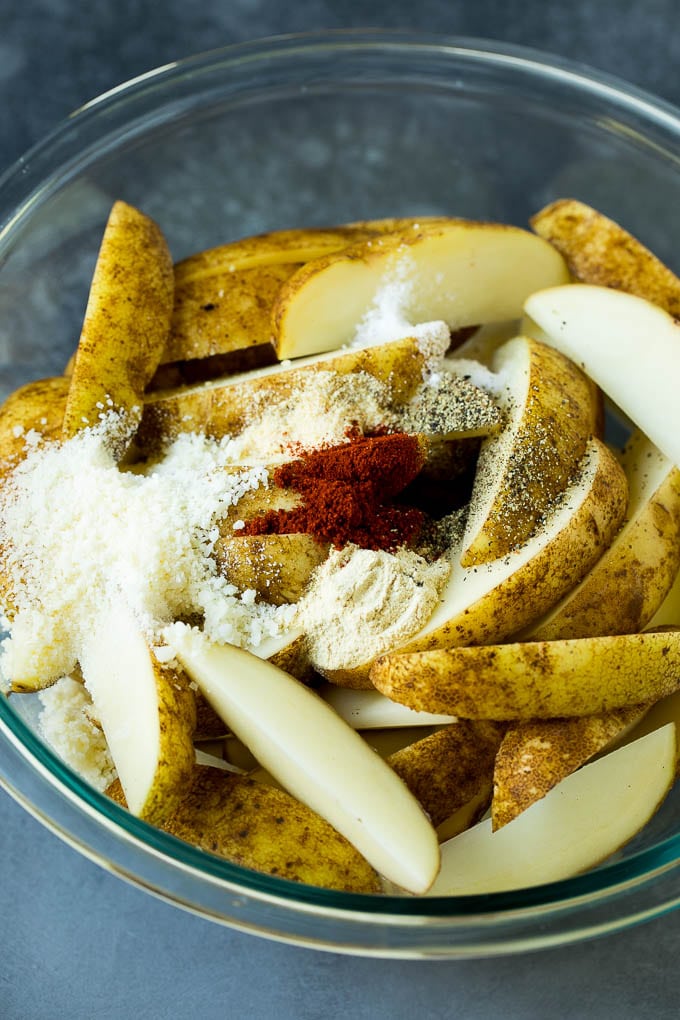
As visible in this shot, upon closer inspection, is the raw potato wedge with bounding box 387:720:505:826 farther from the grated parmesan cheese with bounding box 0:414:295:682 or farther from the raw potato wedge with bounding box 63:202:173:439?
the raw potato wedge with bounding box 63:202:173:439

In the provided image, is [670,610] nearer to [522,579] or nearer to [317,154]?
[522,579]

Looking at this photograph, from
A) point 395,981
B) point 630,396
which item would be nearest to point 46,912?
point 395,981

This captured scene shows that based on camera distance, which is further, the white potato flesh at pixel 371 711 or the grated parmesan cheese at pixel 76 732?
the grated parmesan cheese at pixel 76 732

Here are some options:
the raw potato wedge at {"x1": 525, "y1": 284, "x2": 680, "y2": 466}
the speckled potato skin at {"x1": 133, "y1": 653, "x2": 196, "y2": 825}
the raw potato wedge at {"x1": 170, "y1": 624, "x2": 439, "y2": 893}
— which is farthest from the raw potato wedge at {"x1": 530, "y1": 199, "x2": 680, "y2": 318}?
the speckled potato skin at {"x1": 133, "y1": 653, "x2": 196, "y2": 825}

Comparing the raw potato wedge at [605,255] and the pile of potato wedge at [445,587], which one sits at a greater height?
the raw potato wedge at [605,255]

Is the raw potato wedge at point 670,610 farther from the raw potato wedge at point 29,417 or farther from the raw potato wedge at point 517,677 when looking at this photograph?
the raw potato wedge at point 29,417

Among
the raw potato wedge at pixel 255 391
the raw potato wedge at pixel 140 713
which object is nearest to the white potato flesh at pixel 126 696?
the raw potato wedge at pixel 140 713
